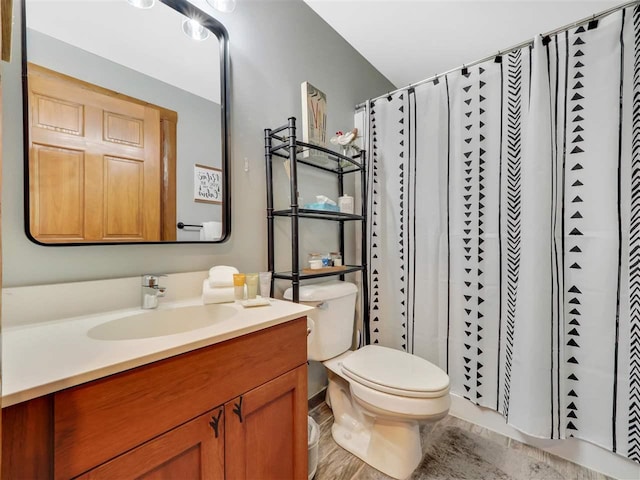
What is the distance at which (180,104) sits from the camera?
1155mm

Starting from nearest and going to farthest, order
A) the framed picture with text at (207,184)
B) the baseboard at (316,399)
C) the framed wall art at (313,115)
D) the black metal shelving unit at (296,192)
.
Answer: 1. the framed picture with text at (207,184)
2. the black metal shelving unit at (296,192)
3. the framed wall art at (313,115)
4. the baseboard at (316,399)

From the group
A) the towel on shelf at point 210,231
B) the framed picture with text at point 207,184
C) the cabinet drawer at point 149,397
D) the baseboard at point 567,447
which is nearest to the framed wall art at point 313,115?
the framed picture with text at point 207,184

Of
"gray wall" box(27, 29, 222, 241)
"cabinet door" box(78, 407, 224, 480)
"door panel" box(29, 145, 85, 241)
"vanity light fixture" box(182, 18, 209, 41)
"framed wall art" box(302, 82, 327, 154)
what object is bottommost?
"cabinet door" box(78, 407, 224, 480)

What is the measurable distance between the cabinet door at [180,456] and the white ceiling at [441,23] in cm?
200

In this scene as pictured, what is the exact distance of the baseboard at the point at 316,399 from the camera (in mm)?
1673

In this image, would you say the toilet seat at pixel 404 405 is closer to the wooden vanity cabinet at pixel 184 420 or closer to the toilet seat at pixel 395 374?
the toilet seat at pixel 395 374

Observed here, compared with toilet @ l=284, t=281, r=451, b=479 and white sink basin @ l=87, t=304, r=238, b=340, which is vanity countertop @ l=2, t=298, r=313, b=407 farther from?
toilet @ l=284, t=281, r=451, b=479

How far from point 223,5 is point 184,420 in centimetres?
146

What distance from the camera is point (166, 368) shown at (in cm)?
67

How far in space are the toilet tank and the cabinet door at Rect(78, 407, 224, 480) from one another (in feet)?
2.23

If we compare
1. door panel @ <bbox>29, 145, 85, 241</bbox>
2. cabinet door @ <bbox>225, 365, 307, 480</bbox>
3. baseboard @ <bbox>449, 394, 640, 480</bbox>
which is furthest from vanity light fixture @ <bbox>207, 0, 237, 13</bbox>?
baseboard @ <bbox>449, 394, 640, 480</bbox>

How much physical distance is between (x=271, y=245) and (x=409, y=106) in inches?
46.8

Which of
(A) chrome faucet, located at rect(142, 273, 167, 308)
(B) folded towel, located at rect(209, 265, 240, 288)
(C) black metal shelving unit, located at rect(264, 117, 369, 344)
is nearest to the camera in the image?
(A) chrome faucet, located at rect(142, 273, 167, 308)

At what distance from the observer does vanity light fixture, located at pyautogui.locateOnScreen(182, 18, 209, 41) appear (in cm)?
117
